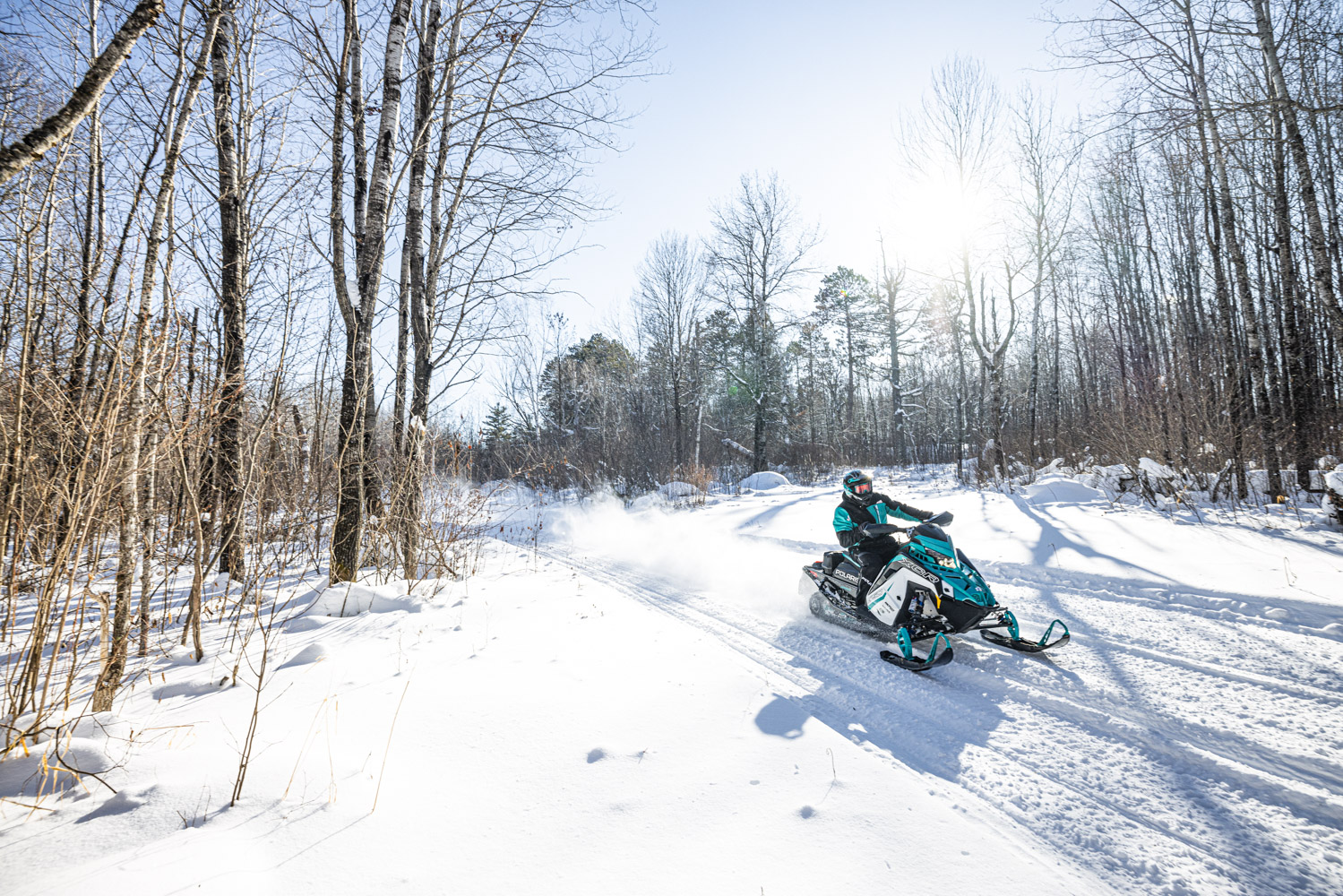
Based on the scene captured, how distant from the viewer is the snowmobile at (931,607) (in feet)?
12.8

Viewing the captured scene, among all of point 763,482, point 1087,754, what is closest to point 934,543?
point 1087,754

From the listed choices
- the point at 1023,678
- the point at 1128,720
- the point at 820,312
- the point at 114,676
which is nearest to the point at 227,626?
the point at 114,676

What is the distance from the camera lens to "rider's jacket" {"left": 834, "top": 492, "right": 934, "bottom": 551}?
16.3ft

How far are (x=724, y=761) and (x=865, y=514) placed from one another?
325 cm

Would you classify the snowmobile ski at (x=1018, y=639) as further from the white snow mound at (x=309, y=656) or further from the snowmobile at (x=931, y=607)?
the white snow mound at (x=309, y=656)

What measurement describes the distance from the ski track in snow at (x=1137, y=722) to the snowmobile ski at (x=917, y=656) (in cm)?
7

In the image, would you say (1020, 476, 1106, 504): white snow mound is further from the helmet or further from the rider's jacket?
the helmet

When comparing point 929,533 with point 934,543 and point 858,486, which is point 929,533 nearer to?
point 934,543

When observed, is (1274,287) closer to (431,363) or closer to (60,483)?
(431,363)

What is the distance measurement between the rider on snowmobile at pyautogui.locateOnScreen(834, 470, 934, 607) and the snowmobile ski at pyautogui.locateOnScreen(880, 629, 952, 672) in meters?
0.83

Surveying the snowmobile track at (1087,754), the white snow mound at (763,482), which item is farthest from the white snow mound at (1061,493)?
the white snow mound at (763,482)

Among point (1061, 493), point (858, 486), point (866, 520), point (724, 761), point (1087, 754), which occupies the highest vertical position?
point (858, 486)

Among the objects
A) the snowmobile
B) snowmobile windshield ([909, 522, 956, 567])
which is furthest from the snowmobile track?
snowmobile windshield ([909, 522, 956, 567])

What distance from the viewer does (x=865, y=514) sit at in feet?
17.3
